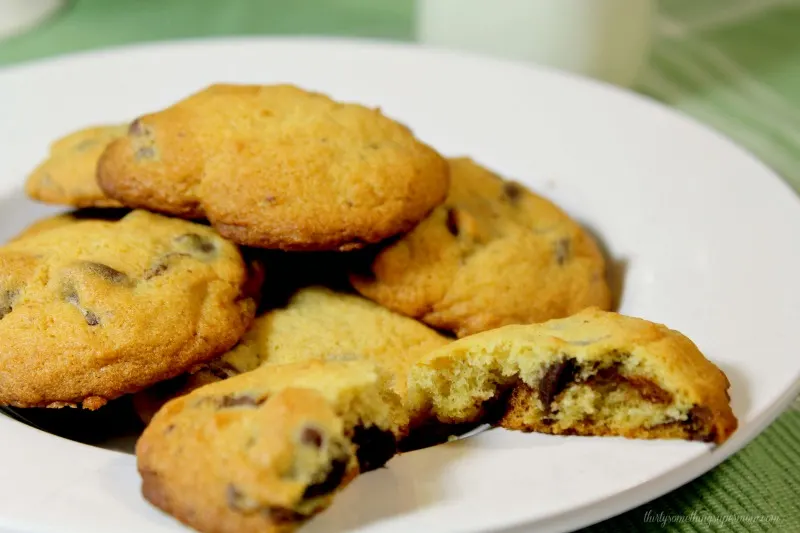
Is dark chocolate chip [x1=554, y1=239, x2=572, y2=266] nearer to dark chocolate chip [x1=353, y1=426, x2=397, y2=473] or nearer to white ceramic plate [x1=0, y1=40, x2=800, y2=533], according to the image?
white ceramic plate [x1=0, y1=40, x2=800, y2=533]

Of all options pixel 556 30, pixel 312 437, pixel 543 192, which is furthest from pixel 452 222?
pixel 556 30

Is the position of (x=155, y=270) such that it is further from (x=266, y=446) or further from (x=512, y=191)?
(x=512, y=191)

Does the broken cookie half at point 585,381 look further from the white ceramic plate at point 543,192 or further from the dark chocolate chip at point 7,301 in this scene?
the dark chocolate chip at point 7,301

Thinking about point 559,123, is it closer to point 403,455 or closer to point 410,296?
point 410,296

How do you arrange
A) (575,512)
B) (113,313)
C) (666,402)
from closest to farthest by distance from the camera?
(575,512) < (666,402) < (113,313)

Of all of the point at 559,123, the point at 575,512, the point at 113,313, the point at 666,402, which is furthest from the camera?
the point at 559,123

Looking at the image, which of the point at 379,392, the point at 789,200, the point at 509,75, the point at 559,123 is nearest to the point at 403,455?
the point at 379,392

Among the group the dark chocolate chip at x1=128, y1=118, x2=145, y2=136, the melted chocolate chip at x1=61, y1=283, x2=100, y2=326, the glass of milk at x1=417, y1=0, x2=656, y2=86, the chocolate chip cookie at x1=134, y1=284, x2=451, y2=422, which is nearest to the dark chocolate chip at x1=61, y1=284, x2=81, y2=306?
the melted chocolate chip at x1=61, y1=283, x2=100, y2=326
